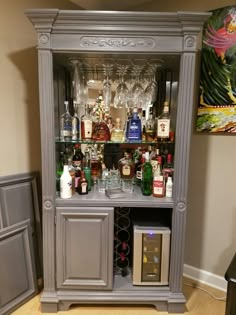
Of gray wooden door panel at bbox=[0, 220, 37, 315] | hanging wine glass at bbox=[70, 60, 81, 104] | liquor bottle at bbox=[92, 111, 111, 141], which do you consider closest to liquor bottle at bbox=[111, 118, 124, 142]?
liquor bottle at bbox=[92, 111, 111, 141]

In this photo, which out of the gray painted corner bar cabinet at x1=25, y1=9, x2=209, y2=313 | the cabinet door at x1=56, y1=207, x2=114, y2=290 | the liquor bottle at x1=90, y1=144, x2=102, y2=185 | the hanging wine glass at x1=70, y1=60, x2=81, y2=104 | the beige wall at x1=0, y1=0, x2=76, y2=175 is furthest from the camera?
the liquor bottle at x1=90, y1=144, x2=102, y2=185

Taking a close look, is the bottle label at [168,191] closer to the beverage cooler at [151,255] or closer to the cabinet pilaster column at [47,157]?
the beverage cooler at [151,255]

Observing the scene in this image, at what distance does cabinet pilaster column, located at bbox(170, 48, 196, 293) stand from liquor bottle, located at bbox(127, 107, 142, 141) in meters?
0.31

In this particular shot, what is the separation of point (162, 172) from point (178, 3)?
4.44 ft

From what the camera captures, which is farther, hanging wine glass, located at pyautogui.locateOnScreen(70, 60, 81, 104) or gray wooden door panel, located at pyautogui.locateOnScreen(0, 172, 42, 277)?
hanging wine glass, located at pyautogui.locateOnScreen(70, 60, 81, 104)

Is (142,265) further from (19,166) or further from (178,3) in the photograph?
(178,3)

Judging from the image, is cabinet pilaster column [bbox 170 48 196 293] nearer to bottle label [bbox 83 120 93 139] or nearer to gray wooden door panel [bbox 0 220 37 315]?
bottle label [bbox 83 120 93 139]

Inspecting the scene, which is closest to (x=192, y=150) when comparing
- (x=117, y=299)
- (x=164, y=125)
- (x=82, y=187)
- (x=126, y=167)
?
(x=164, y=125)

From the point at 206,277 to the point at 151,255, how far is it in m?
0.69

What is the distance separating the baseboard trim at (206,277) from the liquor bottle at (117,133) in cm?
131

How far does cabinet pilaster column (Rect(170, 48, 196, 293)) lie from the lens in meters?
1.58

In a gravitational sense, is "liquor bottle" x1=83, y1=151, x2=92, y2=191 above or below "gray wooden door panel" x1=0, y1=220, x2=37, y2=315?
above

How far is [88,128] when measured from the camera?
185 cm

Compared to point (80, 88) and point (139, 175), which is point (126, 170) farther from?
point (80, 88)
